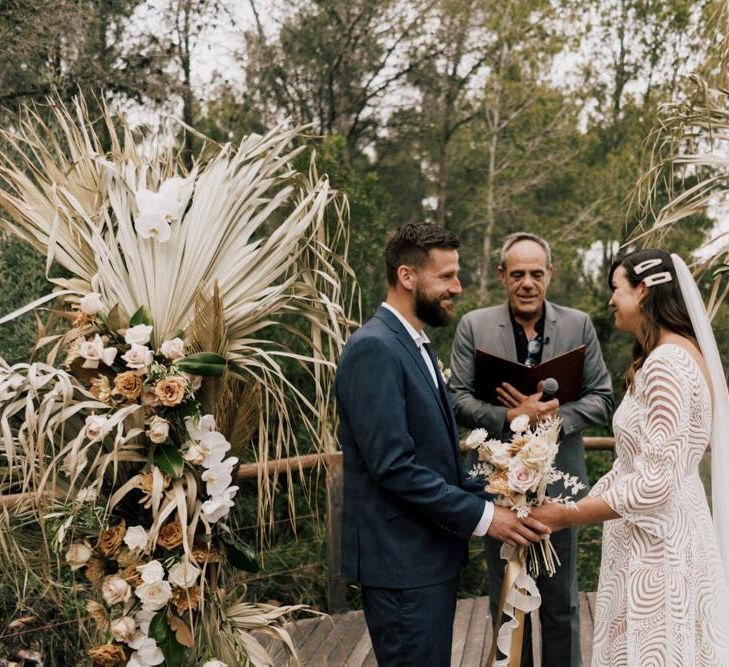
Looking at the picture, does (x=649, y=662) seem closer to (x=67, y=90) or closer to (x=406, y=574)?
(x=406, y=574)

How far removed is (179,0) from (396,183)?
6.39 m

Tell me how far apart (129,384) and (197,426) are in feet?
0.77

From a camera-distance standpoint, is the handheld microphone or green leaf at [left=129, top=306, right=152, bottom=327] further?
the handheld microphone

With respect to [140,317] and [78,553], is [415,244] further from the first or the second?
[78,553]

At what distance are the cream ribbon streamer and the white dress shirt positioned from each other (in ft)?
0.55

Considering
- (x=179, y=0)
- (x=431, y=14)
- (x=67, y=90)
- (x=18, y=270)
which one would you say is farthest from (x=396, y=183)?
(x=18, y=270)

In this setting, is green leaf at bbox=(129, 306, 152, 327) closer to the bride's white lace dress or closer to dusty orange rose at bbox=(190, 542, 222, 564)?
dusty orange rose at bbox=(190, 542, 222, 564)

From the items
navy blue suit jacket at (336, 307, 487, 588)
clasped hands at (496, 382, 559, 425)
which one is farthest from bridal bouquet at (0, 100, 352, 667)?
clasped hands at (496, 382, 559, 425)

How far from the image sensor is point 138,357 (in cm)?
235

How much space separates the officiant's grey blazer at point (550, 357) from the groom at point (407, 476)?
88 cm

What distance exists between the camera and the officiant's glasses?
139 inches

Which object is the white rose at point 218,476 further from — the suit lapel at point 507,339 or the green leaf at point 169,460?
the suit lapel at point 507,339

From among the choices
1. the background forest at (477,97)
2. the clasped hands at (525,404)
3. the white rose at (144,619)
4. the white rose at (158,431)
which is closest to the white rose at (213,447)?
the white rose at (158,431)

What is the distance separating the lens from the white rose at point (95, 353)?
7.76 ft
